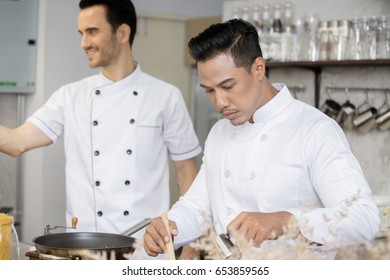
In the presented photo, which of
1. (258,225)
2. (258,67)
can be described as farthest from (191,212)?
(258,225)

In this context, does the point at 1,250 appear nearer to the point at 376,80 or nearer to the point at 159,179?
the point at 159,179

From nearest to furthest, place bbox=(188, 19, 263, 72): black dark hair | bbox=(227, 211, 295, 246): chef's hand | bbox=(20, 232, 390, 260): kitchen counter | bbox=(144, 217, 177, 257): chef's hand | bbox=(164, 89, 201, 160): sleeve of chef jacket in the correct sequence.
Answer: bbox=(20, 232, 390, 260): kitchen counter, bbox=(227, 211, 295, 246): chef's hand, bbox=(144, 217, 177, 257): chef's hand, bbox=(188, 19, 263, 72): black dark hair, bbox=(164, 89, 201, 160): sleeve of chef jacket

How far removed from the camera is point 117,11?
8.68 feet

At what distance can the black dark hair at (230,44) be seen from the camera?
5.51 ft

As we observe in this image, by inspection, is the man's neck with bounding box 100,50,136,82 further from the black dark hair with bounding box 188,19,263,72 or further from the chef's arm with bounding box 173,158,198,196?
the black dark hair with bounding box 188,19,263,72

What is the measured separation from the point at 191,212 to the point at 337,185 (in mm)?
511

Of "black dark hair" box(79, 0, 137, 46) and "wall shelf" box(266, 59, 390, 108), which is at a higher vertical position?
"black dark hair" box(79, 0, 137, 46)

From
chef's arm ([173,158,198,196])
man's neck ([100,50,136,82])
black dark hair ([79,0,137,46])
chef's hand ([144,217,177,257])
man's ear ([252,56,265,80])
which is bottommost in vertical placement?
chef's hand ([144,217,177,257])

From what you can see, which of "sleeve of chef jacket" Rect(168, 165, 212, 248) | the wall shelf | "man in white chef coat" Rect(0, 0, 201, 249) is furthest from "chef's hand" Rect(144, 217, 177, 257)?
the wall shelf

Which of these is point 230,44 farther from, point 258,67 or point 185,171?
point 185,171

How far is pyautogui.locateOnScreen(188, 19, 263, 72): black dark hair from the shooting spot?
5.51 ft

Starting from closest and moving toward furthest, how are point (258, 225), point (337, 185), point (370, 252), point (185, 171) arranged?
point (370, 252) → point (258, 225) → point (337, 185) → point (185, 171)

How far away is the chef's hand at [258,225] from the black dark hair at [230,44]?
0.53 metres

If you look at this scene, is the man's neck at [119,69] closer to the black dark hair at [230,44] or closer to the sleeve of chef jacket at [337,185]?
the black dark hair at [230,44]
